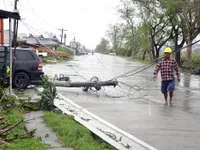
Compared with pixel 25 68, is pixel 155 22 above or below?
above

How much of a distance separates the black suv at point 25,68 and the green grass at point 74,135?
616cm

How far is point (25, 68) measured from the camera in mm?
13797

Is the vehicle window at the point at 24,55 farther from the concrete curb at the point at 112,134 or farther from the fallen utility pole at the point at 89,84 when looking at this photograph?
the concrete curb at the point at 112,134

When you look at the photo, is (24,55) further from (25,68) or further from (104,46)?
(104,46)

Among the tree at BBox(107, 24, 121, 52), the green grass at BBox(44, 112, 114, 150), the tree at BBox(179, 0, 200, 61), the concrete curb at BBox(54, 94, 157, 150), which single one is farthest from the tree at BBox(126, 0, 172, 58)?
the tree at BBox(107, 24, 121, 52)

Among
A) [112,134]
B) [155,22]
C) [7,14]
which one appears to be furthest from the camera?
[155,22]

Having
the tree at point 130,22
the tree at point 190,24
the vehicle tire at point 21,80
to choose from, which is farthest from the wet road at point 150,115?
the tree at point 130,22

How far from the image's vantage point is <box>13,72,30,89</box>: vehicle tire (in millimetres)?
13528

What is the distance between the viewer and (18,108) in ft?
28.4

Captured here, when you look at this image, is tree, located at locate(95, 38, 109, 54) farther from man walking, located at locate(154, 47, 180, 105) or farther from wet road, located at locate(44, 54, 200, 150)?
man walking, located at locate(154, 47, 180, 105)

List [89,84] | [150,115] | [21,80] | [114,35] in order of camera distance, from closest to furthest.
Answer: [150,115] → [89,84] → [21,80] → [114,35]

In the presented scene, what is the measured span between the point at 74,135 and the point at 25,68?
7.97 m

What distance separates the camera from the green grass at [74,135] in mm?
5911

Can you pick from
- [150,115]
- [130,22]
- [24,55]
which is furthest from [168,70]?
[130,22]
